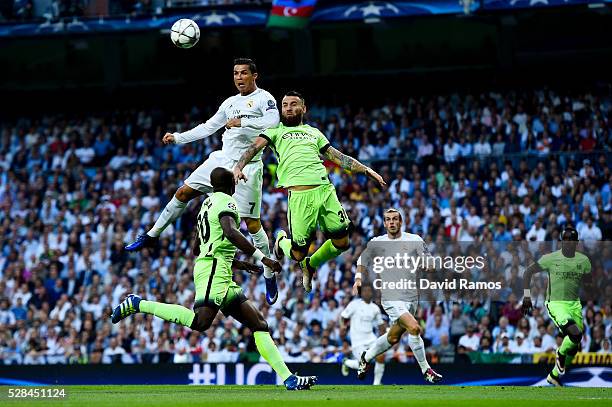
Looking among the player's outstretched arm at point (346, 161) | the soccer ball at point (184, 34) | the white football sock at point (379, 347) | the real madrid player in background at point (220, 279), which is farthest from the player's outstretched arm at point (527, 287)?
the soccer ball at point (184, 34)

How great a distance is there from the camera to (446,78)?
1273 inches

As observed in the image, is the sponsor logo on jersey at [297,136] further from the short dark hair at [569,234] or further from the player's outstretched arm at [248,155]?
the short dark hair at [569,234]

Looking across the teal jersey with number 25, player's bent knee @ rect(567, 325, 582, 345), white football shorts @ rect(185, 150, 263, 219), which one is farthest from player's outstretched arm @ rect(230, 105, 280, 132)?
player's bent knee @ rect(567, 325, 582, 345)

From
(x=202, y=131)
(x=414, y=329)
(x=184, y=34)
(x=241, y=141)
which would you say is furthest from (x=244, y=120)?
(x=414, y=329)

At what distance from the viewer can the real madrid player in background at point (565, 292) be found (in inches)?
733

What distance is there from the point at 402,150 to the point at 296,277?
17.8 ft

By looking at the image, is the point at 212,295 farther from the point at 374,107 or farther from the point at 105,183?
the point at 374,107

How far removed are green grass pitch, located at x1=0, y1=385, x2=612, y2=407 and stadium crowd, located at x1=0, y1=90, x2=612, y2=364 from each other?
20.4 feet

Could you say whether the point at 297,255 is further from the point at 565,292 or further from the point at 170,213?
the point at 565,292

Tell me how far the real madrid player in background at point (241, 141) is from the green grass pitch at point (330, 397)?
206cm

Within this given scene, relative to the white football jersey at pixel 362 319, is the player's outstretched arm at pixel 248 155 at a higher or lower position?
higher

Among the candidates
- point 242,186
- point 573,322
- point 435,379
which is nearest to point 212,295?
point 242,186

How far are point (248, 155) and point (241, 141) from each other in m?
0.84

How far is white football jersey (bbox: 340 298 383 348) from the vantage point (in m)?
21.8
